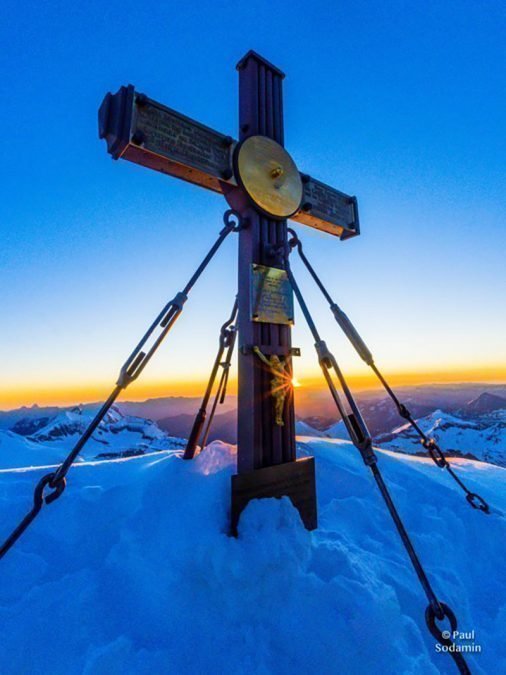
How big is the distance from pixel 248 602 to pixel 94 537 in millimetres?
1402

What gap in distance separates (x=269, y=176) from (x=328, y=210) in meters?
1.15

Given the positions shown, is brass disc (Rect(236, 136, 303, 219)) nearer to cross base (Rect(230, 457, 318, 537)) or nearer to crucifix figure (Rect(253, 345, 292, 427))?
crucifix figure (Rect(253, 345, 292, 427))

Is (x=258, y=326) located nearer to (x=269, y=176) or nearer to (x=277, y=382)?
(x=277, y=382)

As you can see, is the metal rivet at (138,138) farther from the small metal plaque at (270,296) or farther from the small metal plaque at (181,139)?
the small metal plaque at (270,296)

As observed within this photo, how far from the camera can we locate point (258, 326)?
3420 mm

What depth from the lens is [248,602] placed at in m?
2.27

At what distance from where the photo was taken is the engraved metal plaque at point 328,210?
4285 millimetres

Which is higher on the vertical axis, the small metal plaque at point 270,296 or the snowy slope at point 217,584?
the small metal plaque at point 270,296

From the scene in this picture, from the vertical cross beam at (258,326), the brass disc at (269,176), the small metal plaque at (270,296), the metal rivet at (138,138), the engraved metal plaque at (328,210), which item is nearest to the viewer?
the metal rivet at (138,138)

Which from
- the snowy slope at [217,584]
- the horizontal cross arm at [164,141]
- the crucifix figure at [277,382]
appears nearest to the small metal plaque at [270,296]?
the crucifix figure at [277,382]

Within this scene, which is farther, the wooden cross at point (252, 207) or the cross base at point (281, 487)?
the wooden cross at point (252, 207)

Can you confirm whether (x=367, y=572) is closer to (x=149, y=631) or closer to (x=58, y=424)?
(x=149, y=631)

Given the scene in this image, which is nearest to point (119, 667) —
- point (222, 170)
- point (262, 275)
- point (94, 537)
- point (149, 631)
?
point (149, 631)

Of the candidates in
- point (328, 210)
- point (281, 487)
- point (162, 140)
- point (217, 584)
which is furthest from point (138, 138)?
point (217, 584)
